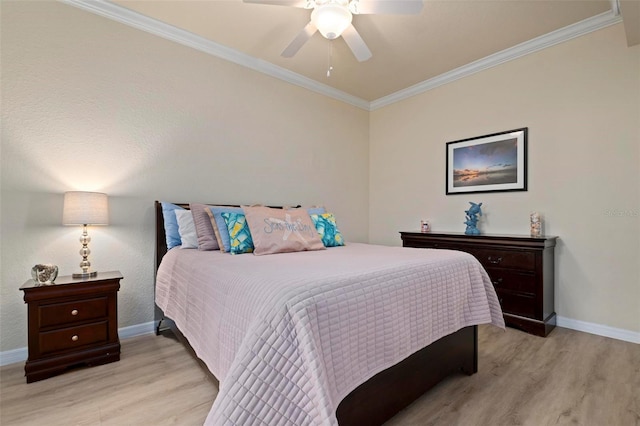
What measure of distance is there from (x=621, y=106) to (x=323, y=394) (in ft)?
10.6

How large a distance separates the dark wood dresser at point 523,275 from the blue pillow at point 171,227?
2.72 m

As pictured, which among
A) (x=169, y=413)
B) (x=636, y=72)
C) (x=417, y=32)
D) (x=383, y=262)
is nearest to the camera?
(x=169, y=413)

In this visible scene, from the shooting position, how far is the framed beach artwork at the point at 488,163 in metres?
2.99

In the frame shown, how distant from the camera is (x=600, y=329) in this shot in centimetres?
251

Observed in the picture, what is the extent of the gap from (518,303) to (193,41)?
Answer: 3801mm

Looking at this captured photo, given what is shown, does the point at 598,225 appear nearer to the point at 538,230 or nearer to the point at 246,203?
the point at 538,230

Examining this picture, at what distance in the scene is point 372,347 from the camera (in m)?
1.21

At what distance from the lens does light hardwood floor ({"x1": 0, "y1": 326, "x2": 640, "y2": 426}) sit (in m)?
1.47

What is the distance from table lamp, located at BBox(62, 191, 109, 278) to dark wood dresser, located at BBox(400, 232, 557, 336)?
315cm

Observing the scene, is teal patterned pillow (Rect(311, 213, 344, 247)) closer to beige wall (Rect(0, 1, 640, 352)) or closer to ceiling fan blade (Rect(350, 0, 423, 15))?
beige wall (Rect(0, 1, 640, 352))

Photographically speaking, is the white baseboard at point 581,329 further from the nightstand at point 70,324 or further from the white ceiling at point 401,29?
the white ceiling at point 401,29

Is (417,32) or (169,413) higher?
(417,32)

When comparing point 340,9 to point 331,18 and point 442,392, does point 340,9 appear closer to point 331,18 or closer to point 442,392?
point 331,18

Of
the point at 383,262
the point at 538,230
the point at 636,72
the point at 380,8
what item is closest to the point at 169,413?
the point at 383,262
